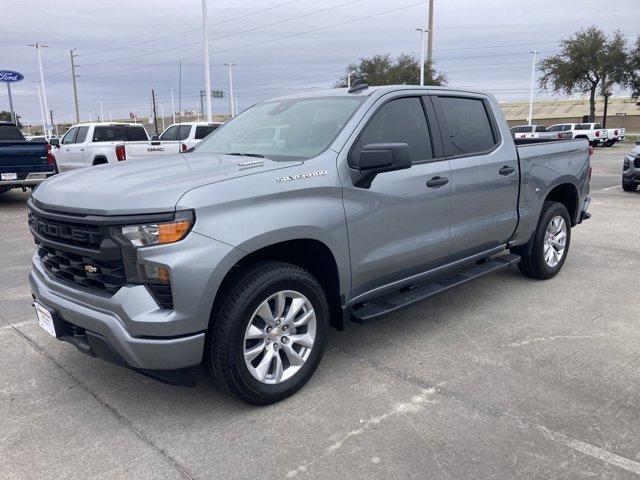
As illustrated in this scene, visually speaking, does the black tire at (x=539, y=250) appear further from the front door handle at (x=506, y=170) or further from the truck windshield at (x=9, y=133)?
the truck windshield at (x=9, y=133)

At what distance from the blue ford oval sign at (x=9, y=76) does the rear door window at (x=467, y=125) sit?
2921 centimetres

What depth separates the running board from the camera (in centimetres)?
375

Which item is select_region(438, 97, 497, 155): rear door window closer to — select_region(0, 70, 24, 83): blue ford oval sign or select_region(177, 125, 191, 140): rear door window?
select_region(177, 125, 191, 140): rear door window

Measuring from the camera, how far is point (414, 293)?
4.15m

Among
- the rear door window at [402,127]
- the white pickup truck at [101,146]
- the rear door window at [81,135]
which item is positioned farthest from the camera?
the rear door window at [81,135]

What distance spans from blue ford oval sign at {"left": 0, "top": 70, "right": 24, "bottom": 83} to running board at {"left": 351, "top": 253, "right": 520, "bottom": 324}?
29.6 meters

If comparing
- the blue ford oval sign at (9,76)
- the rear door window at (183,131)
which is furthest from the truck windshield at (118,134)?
the blue ford oval sign at (9,76)

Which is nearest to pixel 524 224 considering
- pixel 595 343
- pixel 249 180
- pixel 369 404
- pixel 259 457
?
pixel 595 343

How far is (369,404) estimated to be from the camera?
3320mm

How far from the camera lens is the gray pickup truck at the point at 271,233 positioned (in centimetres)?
281

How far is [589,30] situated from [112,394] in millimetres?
50989

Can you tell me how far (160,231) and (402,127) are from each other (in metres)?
2.09

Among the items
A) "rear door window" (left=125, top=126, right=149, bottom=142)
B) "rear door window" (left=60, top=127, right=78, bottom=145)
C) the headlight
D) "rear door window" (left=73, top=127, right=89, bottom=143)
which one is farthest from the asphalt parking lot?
"rear door window" (left=60, top=127, right=78, bottom=145)

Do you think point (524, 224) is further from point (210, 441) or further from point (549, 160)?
point (210, 441)
